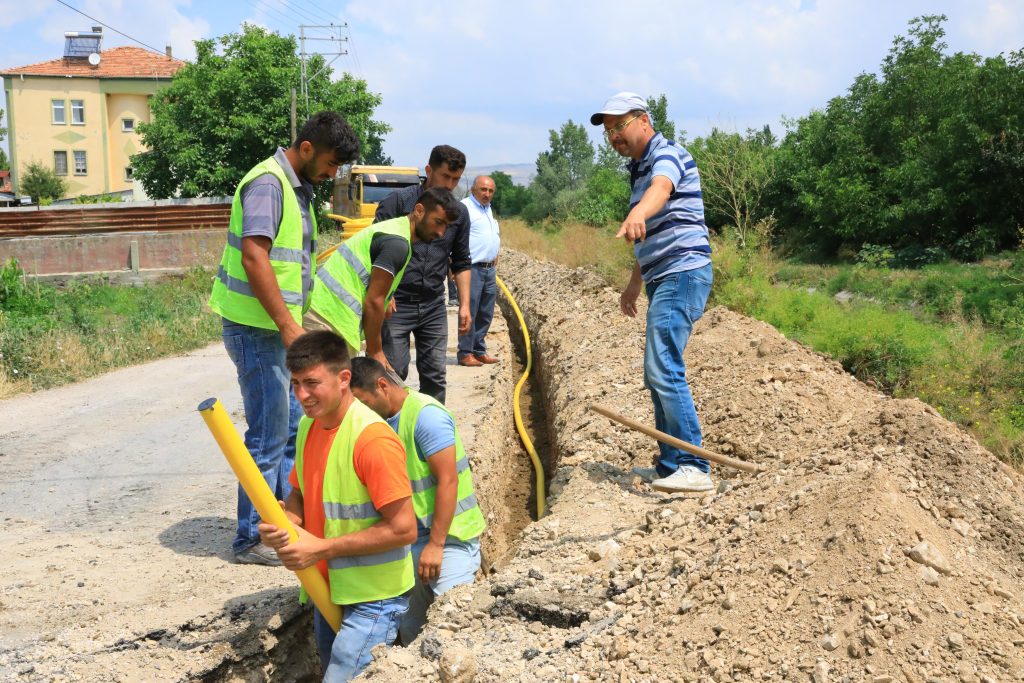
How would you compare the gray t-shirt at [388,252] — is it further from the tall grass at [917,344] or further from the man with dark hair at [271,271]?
the tall grass at [917,344]

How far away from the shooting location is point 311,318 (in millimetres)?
4520

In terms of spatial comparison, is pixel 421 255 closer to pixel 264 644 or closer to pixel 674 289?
pixel 674 289

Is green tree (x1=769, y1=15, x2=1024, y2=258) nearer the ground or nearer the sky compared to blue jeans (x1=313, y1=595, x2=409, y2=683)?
nearer the sky

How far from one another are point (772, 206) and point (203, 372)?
69.6 ft

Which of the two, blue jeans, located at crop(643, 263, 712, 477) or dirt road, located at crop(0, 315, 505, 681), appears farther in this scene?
blue jeans, located at crop(643, 263, 712, 477)

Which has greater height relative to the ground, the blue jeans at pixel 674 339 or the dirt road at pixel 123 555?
the blue jeans at pixel 674 339

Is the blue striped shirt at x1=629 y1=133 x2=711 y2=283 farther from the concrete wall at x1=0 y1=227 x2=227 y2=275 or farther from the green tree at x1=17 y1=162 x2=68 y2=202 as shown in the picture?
the green tree at x1=17 y1=162 x2=68 y2=202

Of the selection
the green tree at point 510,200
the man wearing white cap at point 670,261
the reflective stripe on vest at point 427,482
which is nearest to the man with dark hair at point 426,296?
the man wearing white cap at point 670,261

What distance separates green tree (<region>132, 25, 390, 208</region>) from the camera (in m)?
33.0

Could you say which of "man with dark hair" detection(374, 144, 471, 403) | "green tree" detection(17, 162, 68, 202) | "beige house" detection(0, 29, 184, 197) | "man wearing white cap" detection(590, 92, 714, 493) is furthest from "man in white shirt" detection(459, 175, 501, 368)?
"beige house" detection(0, 29, 184, 197)

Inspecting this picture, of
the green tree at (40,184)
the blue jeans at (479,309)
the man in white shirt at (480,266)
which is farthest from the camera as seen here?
the green tree at (40,184)

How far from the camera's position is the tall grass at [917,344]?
7.00 meters

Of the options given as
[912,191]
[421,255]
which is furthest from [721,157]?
[421,255]

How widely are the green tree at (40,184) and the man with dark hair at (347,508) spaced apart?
165 ft
